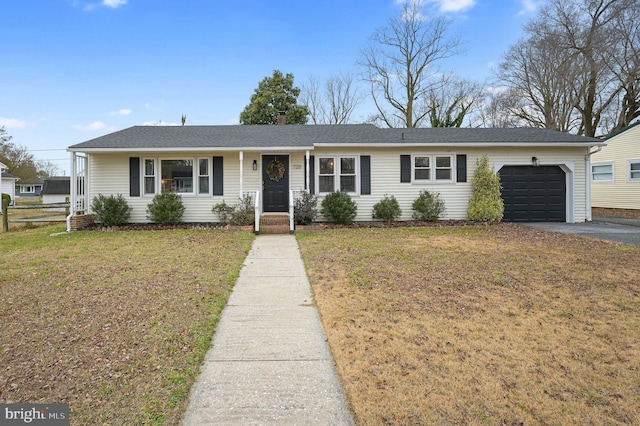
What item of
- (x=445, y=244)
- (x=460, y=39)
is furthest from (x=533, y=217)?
(x=460, y=39)

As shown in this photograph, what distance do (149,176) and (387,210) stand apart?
8.29 metres

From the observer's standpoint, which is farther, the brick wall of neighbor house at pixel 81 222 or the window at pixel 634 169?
the window at pixel 634 169

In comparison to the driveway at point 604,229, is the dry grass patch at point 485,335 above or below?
below

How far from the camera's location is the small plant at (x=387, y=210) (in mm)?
12180

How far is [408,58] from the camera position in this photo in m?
26.9

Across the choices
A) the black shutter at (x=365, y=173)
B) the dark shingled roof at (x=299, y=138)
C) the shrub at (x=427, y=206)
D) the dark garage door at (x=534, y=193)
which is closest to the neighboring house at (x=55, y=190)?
the dark shingled roof at (x=299, y=138)

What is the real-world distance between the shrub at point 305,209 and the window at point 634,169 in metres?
15.1

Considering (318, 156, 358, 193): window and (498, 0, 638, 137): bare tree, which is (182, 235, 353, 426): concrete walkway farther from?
(498, 0, 638, 137): bare tree

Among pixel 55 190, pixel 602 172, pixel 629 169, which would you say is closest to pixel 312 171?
pixel 629 169

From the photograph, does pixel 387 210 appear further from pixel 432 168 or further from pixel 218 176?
pixel 218 176

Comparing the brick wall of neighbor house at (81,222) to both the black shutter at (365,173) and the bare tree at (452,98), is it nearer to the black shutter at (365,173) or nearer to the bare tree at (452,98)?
the black shutter at (365,173)

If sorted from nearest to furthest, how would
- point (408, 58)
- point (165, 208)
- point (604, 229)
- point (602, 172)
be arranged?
1. point (604, 229)
2. point (165, 208)
3. point (602, 172)
4. point (408, 58)

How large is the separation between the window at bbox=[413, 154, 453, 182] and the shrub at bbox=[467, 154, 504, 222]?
0.93 metres

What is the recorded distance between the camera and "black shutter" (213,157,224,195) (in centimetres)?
1223
